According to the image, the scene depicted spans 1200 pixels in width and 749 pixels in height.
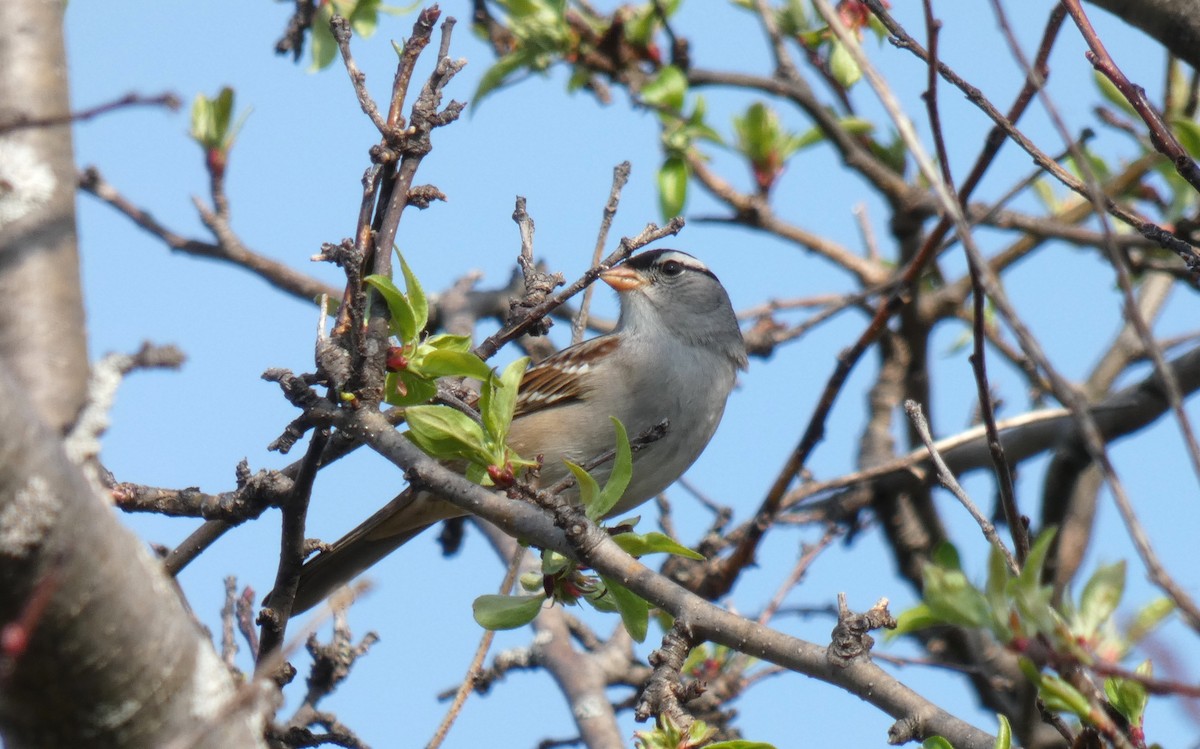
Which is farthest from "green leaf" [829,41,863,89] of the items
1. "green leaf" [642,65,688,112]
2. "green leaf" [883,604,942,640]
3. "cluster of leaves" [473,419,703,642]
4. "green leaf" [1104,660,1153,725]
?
"green leaf" [1104,660,1153,725]

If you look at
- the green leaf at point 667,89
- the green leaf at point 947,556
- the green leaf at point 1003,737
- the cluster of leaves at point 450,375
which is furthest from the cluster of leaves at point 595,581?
the green leaf at point 667,89

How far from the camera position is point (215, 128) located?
177 inches

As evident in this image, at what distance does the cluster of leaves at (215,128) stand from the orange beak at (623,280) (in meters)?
1.42

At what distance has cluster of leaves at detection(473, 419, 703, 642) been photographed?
2.14 m

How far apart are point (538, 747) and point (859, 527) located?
1.64 metres

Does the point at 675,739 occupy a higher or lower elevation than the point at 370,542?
lower

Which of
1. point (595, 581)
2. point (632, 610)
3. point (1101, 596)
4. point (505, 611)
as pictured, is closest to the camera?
point (1101, 596)

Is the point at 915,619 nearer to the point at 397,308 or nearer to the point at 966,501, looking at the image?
the point at 966,501

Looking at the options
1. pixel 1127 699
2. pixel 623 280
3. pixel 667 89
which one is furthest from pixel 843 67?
pixel 1127 699

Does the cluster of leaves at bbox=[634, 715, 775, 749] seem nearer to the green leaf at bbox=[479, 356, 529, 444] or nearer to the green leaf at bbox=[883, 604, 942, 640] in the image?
the green leaf at bbox=[479, 356, 529, 444]

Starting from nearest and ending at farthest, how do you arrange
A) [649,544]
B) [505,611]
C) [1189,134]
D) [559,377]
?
[649,544], [505,611], [1189,134], [559,377]

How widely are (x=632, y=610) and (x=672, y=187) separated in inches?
93.7

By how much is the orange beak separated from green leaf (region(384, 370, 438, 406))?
2468 mm

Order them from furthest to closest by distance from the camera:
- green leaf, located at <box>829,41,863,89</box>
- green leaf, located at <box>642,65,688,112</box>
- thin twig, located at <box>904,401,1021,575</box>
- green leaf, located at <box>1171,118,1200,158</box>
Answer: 1. green leaf, located at <box>642,65,688,112</box>
2. green leaf, located at <box>829,41,863,89</box>
3. green leaf, located at <box>1171,118,1200,158</box>
4. thin twig, located at <box>904,401,1021,575</box>
